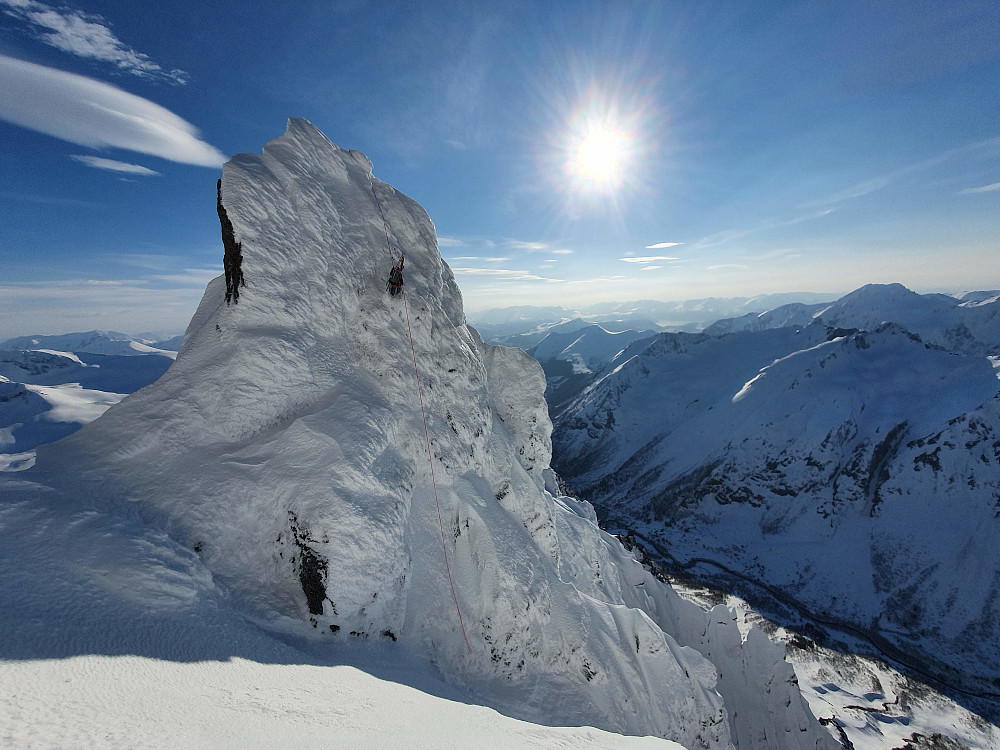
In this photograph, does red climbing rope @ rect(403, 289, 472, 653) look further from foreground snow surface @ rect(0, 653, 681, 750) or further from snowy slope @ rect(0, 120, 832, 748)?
foreground snow surface @ rect(0, 653, 681, 750)

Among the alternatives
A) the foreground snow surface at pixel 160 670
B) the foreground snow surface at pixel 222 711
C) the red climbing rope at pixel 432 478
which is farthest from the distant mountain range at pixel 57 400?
the foreground snow surface at pixel 222 711

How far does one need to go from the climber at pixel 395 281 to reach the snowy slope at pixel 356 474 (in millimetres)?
473

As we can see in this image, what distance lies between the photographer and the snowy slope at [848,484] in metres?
86.1

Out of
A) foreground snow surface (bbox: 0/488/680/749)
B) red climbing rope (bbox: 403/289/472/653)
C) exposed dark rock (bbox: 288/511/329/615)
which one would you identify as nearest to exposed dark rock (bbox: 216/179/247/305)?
red climbing rope (bbox: 403/289/472/653)

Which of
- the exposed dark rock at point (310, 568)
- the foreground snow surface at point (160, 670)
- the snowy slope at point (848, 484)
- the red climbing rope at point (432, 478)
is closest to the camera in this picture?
the foreground snow surface at point (160, 670)

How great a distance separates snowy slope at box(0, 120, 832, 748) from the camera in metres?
15.9

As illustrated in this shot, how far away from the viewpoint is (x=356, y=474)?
17.3m

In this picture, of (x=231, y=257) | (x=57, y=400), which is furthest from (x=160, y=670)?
(x=57, y=400)

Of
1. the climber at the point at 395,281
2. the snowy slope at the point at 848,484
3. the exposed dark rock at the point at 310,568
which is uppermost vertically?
the climber at the point at 395,281

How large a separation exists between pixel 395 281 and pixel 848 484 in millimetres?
152959

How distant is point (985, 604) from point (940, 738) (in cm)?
5156

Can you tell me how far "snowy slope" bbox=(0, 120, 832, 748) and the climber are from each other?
473 millimetres

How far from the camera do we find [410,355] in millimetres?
22594

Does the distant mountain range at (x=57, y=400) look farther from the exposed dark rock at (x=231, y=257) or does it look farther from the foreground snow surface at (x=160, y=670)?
the foreground snow surface at (x=160, y=670)
